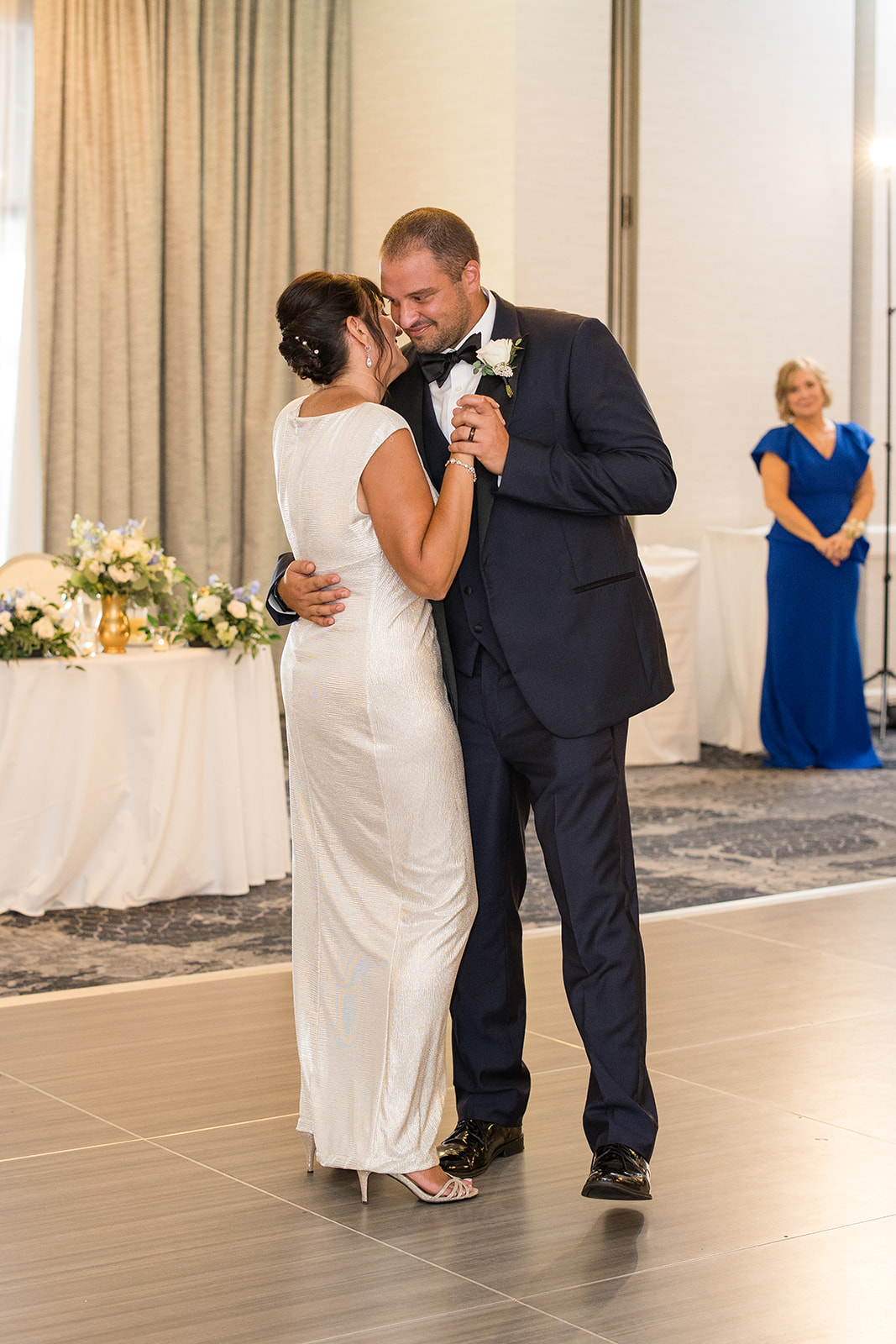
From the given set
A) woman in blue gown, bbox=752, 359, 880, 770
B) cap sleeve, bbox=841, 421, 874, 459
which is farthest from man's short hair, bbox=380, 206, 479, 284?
cap sleeve, bbox=841, 421, 874, 459

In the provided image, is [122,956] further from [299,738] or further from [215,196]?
[215,196]

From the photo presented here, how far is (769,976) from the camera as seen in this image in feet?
13.3

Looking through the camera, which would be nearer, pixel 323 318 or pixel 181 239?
pixel 323 318

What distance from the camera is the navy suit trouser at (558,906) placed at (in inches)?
103

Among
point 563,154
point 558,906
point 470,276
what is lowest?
point 558,906

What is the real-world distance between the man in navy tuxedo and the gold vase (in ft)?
8.13

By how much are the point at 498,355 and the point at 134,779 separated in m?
2.75

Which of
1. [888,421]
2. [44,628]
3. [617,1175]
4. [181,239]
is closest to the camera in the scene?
[617,1175]

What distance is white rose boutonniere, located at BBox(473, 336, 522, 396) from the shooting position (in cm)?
255

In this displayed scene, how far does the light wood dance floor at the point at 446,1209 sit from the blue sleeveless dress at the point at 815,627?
12.7 feet

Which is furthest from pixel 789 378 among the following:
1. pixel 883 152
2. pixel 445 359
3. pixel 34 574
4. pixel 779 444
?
pixel 445 359

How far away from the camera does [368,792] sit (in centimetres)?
264

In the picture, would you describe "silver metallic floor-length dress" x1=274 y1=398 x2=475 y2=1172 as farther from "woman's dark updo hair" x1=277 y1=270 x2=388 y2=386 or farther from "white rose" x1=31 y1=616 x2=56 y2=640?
"white rose" x1=31 y1=616 x2=56 y2=640

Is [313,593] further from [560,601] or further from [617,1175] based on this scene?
[617,1175]
